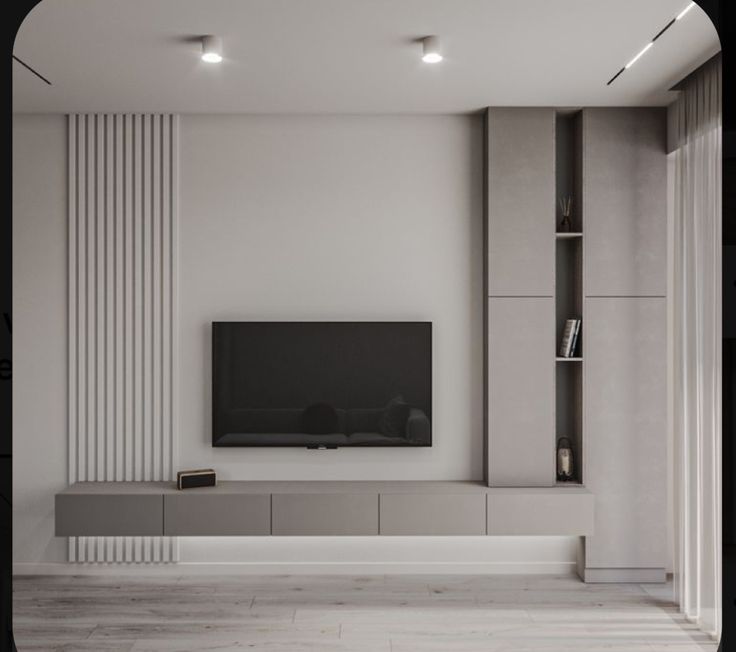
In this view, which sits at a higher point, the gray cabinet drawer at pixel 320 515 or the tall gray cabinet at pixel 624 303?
the tall gray cabinet at pixel 624 303

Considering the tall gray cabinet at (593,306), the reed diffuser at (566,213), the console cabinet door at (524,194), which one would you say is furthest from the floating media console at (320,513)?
the reed diffuser at (566,213)

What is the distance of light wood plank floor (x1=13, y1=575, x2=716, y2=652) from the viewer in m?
3.06

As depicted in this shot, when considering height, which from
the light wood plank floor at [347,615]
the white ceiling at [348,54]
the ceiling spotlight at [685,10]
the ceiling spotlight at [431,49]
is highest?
the white ceiling at [348,54]

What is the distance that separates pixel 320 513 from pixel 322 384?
0.72m

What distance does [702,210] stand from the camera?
10.7 ft

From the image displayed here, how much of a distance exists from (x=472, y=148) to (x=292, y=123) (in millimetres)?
1061

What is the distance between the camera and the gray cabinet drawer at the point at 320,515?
3648 millimetres

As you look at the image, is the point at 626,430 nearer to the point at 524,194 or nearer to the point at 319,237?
the point at 524,194

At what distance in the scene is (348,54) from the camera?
3008 mm

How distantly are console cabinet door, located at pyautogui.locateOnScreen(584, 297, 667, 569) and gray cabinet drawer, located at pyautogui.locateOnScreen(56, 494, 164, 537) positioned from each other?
2.39m

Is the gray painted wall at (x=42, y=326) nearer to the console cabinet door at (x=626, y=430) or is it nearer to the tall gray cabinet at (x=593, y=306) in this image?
the tall gray cabinet at (x=593, y=306)

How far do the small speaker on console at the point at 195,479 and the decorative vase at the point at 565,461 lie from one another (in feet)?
6.44

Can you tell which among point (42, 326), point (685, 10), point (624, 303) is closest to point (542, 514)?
point (624, 303)

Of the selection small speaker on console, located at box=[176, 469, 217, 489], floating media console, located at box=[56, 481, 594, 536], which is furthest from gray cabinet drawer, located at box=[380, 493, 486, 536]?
small speaker on console, located at box=[176, 469, 217, 489]
